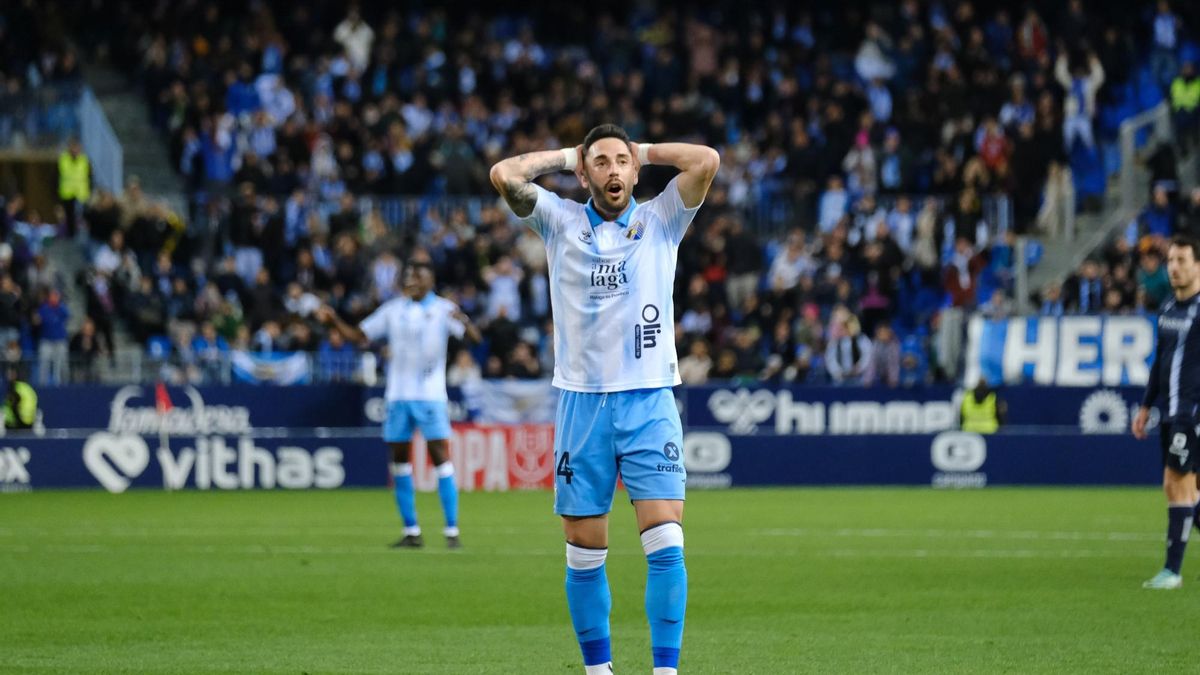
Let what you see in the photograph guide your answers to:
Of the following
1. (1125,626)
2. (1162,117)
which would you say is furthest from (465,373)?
(1125,626)

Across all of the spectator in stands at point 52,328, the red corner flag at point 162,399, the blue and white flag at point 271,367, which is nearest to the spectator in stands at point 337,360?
the blue and white flag at point 271,367

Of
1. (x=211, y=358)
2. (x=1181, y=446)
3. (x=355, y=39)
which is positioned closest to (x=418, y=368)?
(x=1181, y=446)

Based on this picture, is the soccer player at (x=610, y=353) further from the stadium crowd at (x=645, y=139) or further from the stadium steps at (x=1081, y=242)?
the stadium steps at (x=1081, y=242)

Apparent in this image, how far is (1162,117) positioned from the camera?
108 ft

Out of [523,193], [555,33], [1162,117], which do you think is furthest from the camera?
[555,33]

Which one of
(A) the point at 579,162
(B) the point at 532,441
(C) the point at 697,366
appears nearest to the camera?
(A) the point at 579,162

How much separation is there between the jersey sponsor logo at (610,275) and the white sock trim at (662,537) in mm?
1091

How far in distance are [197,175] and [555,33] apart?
27.7 ft

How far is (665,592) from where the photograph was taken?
8.15m

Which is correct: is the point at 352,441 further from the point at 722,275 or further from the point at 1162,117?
the point at 1162,117

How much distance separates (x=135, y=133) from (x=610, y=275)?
28010mm

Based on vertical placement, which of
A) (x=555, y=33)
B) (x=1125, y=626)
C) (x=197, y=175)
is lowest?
(x=1125, y=626)

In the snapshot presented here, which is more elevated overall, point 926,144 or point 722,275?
point 926,144

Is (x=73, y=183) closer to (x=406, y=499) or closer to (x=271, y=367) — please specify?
(x=271, y=367)
